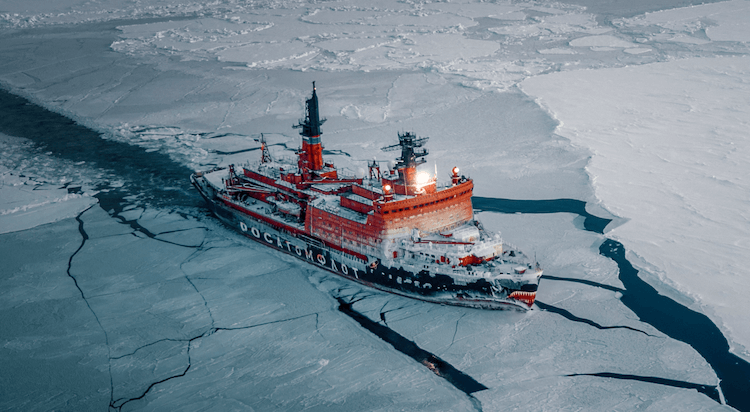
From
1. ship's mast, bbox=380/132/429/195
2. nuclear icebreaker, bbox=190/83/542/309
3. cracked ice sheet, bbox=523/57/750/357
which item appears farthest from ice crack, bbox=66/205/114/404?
cracked ice sheet, bbox=523/57/750/357

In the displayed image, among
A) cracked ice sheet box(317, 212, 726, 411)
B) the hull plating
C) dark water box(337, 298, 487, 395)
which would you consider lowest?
dark water box(337, 298, 487, 395)

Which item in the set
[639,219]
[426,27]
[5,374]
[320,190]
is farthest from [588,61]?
[5,374]

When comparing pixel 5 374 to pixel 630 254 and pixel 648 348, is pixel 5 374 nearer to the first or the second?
pixel 648 348

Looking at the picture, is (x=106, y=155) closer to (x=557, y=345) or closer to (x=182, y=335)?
(x=182, y=335)

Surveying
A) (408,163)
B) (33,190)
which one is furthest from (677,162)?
(33,190)

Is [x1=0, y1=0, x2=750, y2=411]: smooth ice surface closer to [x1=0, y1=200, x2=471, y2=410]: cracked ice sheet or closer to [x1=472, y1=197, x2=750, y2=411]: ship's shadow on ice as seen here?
[x1=0, y1=200, x2=471, y2=410]: cracked ice sheet

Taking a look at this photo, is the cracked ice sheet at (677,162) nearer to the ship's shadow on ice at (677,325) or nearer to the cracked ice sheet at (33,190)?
the ship's shadow on ice at (677,325)
